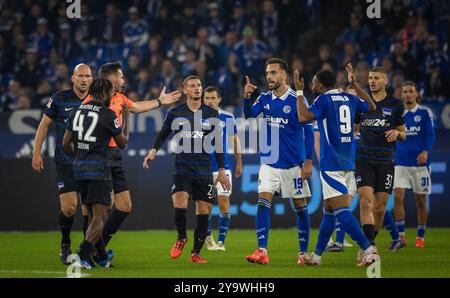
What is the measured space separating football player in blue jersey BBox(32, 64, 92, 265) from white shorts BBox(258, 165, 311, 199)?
2.29 m

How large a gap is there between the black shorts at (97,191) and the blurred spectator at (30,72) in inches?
496

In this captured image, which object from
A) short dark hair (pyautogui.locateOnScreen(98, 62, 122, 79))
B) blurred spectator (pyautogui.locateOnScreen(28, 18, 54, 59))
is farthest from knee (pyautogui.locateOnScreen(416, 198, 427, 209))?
blurred spectator (pyautogui.locateOnScreen(28, 18, 54, 59))

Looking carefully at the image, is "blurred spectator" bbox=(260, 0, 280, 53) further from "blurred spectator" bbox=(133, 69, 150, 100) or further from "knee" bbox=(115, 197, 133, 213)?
"knee" bbox=(115, 197, 133, 213)

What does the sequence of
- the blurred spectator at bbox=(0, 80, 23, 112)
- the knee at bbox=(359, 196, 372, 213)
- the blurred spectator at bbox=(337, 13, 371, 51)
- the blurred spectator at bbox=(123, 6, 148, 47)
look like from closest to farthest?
the knee at bbox=(359, 196, 372, 213) → the blurred spectator at bbox=(337, 13, 371, 51) → the blurred spectator at bbox=(0, 80, 23, 112) → the blurred spectator at bbox=(123, 6, 148, 47)

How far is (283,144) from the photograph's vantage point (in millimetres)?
12125

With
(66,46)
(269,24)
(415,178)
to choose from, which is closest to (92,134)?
(415,178)

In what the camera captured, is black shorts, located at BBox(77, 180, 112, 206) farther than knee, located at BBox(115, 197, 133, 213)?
No

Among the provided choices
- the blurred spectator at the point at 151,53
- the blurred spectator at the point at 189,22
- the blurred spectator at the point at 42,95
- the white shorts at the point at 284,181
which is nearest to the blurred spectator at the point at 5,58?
the blurred spectator at the point at 42,95

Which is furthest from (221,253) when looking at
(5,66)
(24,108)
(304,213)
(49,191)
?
(5,66)

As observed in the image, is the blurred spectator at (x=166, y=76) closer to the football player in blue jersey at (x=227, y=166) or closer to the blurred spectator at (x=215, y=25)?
the blurred spectator at (x=215, y=25)

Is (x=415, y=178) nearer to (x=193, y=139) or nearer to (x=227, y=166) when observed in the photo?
(x=227, y=166)

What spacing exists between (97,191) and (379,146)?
4.51 metres

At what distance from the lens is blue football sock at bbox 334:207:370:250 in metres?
11.1

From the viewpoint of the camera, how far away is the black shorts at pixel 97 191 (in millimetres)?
11008
